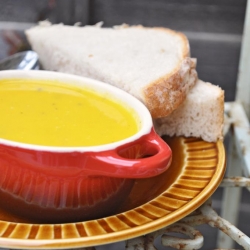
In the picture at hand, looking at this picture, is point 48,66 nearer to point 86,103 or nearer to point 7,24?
point 86,103

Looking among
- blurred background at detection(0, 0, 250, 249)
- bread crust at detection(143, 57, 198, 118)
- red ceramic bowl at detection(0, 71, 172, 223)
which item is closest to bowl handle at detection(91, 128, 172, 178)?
red ceramic bowl at detection(0, 71, 172, 223)

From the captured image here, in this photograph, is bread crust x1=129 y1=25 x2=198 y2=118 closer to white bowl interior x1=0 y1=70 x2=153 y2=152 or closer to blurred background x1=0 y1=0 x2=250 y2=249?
white bowl interior x1=0 y1=70 x2=153 y2=152

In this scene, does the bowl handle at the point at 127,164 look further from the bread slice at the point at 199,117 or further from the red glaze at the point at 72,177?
the bread slice at the point at 199,117

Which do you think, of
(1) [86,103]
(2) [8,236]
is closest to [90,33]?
(1) [86,103]

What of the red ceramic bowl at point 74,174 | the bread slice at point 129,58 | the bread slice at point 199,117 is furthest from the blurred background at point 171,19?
Result: the red ceramic bowl at point 74,174

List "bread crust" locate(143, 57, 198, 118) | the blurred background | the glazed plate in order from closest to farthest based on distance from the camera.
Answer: the glazed plate → "bread crust" locate(143, 57, 198, 118) → the blurred background

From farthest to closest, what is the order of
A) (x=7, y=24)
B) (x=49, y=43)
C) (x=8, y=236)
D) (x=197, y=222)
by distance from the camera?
(x=7, y=24) → (x=49, y=43) → (x=197, y=222) → (x=8, y=236)
